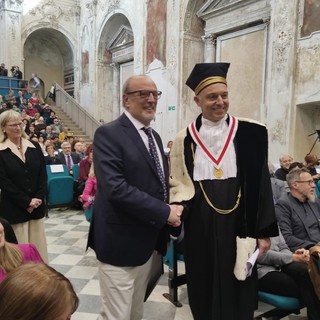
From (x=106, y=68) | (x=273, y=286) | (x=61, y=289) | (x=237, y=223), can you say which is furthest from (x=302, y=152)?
(x=106, y=68)

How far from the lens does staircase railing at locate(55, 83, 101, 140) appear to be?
16.5 metres

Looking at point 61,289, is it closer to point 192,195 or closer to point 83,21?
point 192,195

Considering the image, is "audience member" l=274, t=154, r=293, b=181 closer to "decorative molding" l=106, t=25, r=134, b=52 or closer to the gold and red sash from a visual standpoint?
the gold and red sash

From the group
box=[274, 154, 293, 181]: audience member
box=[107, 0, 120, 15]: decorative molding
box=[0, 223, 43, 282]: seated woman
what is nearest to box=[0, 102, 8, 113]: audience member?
box=[107, 0, 120, 15]: decorative molding

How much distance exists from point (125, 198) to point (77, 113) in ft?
54.1

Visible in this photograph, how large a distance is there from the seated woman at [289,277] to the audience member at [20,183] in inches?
79.7

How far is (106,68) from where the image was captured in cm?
1842

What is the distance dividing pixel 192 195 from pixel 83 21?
1987 centimetres

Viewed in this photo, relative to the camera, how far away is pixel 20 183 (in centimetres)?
333

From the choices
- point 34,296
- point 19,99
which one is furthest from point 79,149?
point 19,99

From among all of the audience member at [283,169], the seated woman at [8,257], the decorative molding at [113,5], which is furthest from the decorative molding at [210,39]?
the seated woman at [8,257]

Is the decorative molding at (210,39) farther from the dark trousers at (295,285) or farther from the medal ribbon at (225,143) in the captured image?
the medal ribbon at (225,143)

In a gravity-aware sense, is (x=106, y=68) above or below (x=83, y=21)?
below

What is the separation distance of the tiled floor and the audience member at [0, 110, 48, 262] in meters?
0.65
